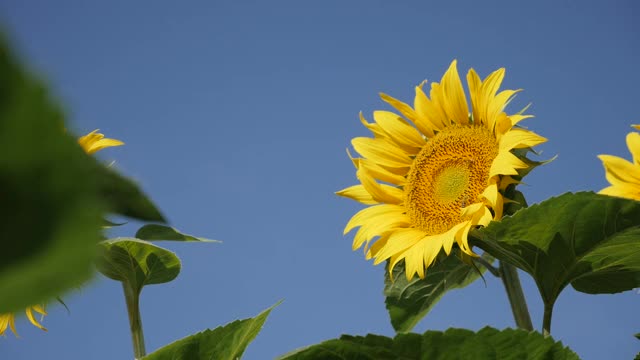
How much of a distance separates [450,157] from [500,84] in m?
0.35

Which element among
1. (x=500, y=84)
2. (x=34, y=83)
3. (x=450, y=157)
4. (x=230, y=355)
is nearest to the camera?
(x=34, y=83)

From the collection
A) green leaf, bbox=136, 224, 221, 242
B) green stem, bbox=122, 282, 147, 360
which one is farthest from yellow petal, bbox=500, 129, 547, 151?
green stem, bbox=122, 282, 147, 360

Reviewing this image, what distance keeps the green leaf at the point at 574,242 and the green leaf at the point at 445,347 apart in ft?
1.96

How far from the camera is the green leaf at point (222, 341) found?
5.15ft

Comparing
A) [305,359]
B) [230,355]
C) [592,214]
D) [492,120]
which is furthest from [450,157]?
[305,359]

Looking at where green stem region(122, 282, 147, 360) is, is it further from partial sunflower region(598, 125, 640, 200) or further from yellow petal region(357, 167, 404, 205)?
partial sunflower region(598, 125, 640, 200)

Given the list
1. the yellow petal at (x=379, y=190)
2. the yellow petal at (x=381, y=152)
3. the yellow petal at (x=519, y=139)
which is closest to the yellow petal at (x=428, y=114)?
the yellow petal at (x=381, y=152)

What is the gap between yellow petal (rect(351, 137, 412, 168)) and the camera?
8.98 ft

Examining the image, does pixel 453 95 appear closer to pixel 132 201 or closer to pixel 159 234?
pixel 159 234

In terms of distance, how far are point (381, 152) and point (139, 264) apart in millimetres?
973

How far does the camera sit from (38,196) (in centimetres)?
16

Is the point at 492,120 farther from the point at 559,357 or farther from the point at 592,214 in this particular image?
the point at 559,357

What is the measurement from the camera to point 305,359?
1.27 metres

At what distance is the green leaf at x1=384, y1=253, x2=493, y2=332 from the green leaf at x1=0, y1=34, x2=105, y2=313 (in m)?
2.34
